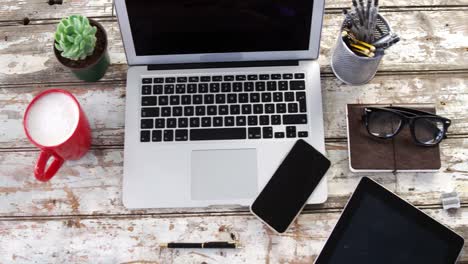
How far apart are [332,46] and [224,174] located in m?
0.34

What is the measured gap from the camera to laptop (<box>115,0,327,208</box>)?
923 mm

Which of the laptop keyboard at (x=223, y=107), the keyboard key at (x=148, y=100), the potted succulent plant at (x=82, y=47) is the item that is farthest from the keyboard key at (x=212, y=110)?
the potted succulent plant at (x=82, y=47)

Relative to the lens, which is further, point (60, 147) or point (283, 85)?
point (283, 85)

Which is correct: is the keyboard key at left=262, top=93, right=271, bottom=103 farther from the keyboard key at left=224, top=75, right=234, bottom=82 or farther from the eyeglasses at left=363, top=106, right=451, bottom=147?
the eyeglasses at left=363, top=106, right=451, bottom=147

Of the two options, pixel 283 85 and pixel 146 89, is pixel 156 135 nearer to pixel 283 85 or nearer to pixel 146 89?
pixel 146 89

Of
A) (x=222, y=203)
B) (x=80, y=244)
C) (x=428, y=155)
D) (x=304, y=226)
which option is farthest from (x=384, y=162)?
(x=80, y=244)

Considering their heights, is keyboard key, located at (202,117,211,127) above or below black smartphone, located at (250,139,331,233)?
above

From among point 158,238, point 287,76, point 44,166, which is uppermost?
point 287,76

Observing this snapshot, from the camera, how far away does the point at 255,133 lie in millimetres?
954

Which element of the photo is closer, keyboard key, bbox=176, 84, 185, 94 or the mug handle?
the mug handle

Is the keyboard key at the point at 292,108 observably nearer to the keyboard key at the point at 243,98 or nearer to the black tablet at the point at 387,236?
the keyboard key at the point at 243,98

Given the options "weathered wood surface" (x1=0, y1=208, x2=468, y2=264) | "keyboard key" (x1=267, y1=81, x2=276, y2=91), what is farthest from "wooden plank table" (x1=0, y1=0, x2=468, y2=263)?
"keyboard key" (x1=267, y1=81, x2=276, y2=91)

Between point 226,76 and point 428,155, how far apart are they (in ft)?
1.31

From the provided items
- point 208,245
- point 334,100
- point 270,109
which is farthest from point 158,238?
point 334,100
